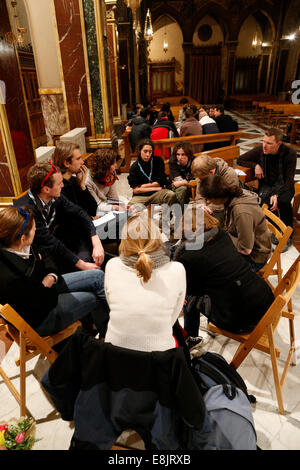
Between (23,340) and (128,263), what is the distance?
2.52 feet

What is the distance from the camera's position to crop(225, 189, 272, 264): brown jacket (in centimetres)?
220

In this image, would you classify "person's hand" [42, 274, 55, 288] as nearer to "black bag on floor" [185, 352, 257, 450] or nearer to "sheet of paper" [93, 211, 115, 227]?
"sheet of paper" [93, 211, 115, 227]

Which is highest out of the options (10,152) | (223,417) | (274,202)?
(10,152)

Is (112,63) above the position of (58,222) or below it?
above

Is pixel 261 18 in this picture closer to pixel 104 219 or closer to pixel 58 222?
pixel 104 219

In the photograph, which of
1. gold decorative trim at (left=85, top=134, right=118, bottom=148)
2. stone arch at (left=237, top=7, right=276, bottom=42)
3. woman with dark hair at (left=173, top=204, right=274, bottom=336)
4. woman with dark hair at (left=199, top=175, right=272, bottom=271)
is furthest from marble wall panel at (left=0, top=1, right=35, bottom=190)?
stone arch at (left=237, top=7, right=276, bottom=42)

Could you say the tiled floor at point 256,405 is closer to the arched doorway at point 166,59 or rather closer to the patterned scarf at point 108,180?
the patterned scarf at point 108,180

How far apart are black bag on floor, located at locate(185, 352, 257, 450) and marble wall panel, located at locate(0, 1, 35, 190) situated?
2.66 m

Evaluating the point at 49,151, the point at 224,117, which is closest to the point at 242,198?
the point at 49,151

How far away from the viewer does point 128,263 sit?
1399 mm

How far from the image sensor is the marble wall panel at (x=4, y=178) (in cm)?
296

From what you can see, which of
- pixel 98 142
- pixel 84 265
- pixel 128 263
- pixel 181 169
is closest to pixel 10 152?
pixel 84 265

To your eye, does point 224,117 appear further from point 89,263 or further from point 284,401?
point 284,401

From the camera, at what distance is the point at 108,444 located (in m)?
1.26
